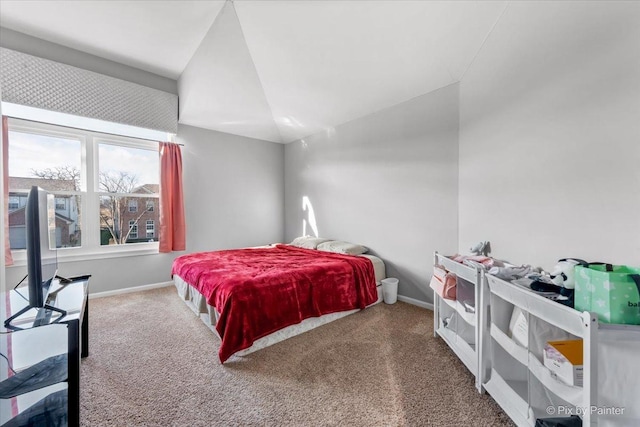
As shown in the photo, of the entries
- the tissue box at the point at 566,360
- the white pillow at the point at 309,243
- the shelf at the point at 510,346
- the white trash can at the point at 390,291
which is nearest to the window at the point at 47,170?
the white pillow at the point at 309,243

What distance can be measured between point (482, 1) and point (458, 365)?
266 centimetres

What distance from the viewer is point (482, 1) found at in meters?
1.86

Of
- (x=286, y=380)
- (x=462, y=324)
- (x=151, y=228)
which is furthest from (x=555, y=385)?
(x=151, y=228)

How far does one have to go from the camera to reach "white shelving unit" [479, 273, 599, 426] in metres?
0.85

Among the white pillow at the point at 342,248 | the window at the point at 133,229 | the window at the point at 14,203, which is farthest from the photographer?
the window at the point at 133,229

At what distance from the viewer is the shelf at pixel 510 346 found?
1.20 meters

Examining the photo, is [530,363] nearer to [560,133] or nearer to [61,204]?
[560,133]

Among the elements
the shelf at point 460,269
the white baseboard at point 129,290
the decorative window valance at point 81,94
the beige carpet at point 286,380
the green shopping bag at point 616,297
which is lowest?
the beige carpet at point 286,380

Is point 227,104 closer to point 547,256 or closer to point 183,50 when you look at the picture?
point 183,50

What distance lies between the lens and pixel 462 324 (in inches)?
76.6

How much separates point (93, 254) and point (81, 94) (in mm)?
1997

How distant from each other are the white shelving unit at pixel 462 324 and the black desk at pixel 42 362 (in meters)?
2.05

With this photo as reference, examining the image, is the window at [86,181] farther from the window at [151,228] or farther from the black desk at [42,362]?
the black desk at [42,362]

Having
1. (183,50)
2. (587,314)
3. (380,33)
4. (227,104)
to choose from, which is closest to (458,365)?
(587,314)
